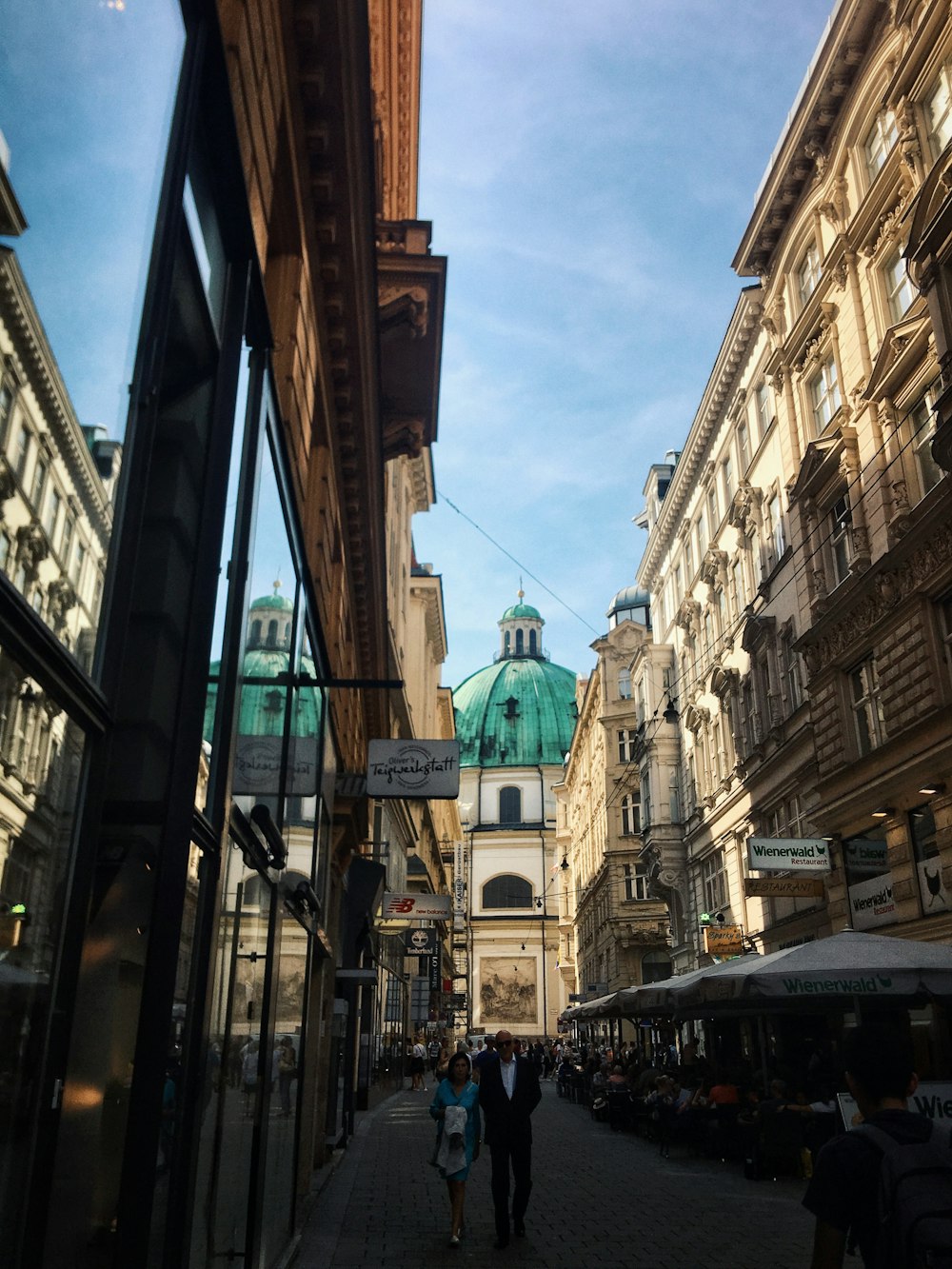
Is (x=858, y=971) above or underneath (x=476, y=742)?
underneath

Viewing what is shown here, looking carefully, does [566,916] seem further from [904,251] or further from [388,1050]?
[904,251]

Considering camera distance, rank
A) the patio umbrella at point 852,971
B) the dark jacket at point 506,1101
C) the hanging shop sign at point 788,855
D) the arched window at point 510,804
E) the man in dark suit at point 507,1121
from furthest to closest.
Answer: the arched window at point 510,804, the hanging shop sign at point 788,855, the patio umbrella at point 852,971, the dark jacket at point 506,1101, the man in dark suit at point 507,1121

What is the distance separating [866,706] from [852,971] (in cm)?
941

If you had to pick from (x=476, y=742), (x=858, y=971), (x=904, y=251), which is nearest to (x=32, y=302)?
(x=858, y=971)

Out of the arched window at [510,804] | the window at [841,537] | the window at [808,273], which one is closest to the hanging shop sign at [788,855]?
the window at [841,537]

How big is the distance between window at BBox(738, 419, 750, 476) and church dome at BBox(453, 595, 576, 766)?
9342 centimetres

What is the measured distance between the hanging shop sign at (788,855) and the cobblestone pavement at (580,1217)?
5.36 meters

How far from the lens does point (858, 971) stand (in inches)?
535

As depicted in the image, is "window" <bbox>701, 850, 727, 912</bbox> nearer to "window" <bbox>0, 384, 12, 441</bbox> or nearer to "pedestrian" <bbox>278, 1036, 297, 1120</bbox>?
"pedestrian" <bbox>278, 1036, 297, 1120</bbox>

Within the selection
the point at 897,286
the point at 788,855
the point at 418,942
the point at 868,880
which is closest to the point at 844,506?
the point at 897,286

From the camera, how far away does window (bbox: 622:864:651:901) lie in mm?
53131

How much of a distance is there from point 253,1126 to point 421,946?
32330mm

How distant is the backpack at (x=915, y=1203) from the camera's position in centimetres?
307

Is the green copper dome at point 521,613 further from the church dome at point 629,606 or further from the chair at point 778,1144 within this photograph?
the chair at point 778,1144
